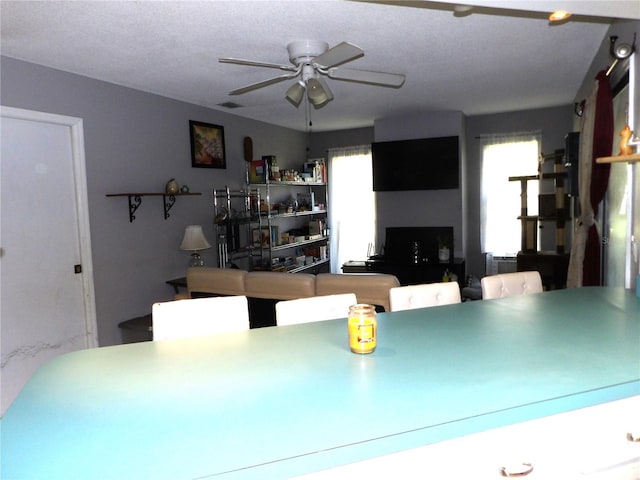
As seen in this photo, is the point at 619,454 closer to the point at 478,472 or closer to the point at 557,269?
the point at 478,472

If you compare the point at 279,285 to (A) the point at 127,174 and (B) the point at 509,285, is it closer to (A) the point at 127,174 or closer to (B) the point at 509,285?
(B) the point at 509,285

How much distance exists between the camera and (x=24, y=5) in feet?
7.64

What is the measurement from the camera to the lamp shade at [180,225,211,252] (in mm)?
4344

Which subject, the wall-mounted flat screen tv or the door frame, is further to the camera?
the wall-mounted flat screen tv

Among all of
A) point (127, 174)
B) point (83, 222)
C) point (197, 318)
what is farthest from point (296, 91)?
point (83, 222)

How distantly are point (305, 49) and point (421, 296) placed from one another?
1.80m

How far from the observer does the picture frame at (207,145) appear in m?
4.78

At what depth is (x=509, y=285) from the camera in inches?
94.0

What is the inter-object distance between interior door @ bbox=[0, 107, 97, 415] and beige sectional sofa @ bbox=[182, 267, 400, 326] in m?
0.93

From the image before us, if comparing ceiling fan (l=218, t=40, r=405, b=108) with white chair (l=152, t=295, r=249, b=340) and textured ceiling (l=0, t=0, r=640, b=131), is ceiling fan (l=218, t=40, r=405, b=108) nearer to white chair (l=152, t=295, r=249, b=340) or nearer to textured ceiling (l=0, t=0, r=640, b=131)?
textured ceiling (l=0, t=0, r=640, b=131)

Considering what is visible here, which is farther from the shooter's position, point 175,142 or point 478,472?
point 175,142

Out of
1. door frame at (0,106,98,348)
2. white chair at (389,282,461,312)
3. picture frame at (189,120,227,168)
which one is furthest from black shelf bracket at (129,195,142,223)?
white chair at (389,282,461,312)

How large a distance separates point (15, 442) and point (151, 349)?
586mm

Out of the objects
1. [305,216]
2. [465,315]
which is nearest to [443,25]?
[465,315]
